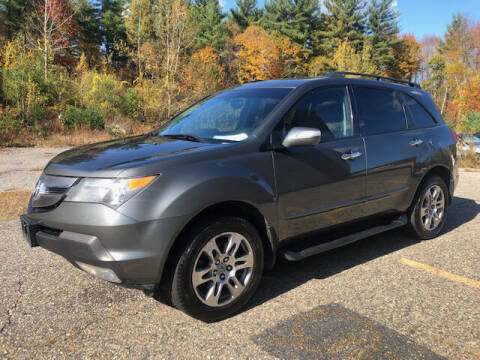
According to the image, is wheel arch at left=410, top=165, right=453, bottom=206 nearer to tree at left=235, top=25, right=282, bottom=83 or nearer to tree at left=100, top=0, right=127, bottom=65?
tree at left=235, top=25, right=282, bottom=83

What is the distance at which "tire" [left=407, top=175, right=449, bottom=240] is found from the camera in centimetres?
465

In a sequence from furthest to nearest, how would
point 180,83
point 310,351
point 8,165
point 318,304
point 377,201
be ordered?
point 180,83 → point 8,165 → point 377,201 → point 318,304 → point 310,351

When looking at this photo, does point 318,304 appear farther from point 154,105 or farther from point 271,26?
point 271,26

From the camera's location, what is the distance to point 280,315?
304 cm

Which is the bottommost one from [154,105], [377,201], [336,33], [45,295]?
[45,295]

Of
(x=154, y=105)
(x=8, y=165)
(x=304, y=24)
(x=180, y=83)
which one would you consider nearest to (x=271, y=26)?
(x=304, y=24)

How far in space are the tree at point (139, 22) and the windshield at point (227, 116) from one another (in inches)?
1411

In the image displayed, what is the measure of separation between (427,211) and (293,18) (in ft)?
141

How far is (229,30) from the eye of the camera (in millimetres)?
45188

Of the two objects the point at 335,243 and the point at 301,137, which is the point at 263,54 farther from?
the point at 301,137

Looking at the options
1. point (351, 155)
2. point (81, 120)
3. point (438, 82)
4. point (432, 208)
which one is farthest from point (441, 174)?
point (438, 82)

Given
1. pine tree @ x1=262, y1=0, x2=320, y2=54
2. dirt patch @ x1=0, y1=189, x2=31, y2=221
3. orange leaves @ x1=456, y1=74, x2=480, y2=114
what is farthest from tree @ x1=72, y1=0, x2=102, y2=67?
orange leaves @ x1=456, y1=74, x2=480, y2=114

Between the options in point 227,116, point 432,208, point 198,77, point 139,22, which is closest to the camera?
point 227,116

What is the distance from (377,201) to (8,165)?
10.5m
